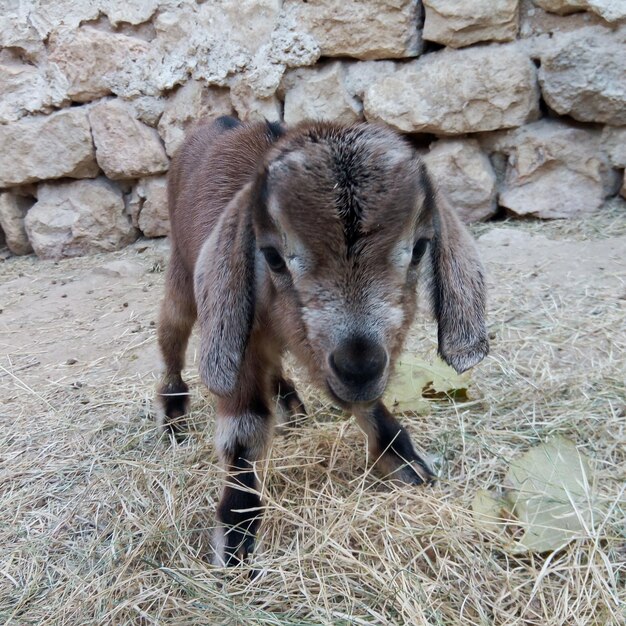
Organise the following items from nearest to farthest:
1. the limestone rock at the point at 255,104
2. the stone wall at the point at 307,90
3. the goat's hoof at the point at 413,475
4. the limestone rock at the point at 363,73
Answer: the goat's hoof at the point at 413,475, the stone wall at the point at 307,90, the limestone rock at the point at 363,73, the limestone rock at the point at 255,104

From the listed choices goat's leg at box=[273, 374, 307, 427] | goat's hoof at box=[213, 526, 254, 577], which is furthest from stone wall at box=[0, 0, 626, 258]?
goat's hoof at box=[213, 526, 254, 577]

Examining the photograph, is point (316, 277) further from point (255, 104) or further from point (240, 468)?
point (255, 104)

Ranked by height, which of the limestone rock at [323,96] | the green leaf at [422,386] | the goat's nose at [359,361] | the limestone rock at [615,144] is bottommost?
the green leaf at [422,386]

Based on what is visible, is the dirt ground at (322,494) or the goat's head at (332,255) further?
the dirt ground at (322,494)

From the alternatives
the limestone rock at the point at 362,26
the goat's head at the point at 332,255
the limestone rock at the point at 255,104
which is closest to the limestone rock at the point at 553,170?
the limestone rock at the point at 362,26

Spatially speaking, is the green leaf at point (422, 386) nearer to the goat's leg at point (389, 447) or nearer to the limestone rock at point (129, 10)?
the goat's leg at point (389, 447)

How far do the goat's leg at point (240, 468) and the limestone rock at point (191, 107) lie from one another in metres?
3.56

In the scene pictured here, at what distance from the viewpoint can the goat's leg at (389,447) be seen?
2406mm

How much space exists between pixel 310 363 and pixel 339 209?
0.50m

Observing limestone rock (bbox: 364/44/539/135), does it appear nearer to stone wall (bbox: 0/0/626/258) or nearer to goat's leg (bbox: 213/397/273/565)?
stone wall (bbox: 0/0/626/258)

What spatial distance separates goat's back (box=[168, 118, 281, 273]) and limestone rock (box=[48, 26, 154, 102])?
8.58 feet

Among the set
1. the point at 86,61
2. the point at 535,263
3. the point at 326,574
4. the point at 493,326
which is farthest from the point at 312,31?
the point at 326,574

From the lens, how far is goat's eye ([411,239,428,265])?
190 cm

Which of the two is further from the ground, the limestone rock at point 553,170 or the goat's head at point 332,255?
the goat's head at point 332,255
